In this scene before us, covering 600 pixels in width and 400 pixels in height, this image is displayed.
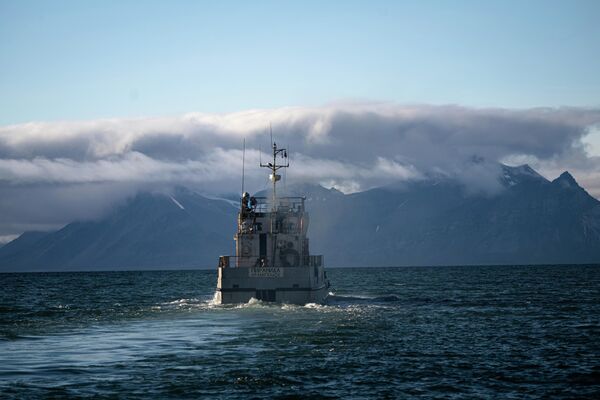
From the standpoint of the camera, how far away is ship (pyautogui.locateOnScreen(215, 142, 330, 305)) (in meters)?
55.6

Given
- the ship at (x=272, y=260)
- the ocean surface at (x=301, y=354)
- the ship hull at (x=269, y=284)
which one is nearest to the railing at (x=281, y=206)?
the ship at (x=272, y=260)

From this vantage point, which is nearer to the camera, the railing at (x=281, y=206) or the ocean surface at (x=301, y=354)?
the ocean surface at (x=301, y=354)

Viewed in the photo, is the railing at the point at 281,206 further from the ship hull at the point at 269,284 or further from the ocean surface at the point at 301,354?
the ocean surface at the point at 301,354

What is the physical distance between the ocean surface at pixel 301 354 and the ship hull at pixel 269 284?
91cm

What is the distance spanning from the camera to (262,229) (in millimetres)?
60625

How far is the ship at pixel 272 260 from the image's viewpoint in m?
55.6

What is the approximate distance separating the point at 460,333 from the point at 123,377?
67.0 ft

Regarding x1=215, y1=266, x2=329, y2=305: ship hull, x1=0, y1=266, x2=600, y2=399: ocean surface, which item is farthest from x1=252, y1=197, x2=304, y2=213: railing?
x1=0, y1=266, x2=600, y2=399: ocean surface

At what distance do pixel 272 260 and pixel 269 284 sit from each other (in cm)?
396

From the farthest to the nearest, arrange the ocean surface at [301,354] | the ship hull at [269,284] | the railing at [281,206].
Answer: the railing at [281,206] → the ship hull at [269,284] → the ocean surface at [301,354]

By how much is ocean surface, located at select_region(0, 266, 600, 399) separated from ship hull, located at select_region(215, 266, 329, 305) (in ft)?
2.98

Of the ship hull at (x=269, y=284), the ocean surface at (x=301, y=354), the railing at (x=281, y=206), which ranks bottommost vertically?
the ocean surface at (x=301, y=354)

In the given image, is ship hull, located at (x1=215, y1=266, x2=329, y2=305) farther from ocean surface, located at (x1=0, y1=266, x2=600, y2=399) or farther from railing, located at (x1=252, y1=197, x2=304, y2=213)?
railing, located at (x1=252, y1=197, x2=304, y2=213)

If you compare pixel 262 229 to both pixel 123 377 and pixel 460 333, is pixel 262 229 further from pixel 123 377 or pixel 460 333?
pixel 123 377
